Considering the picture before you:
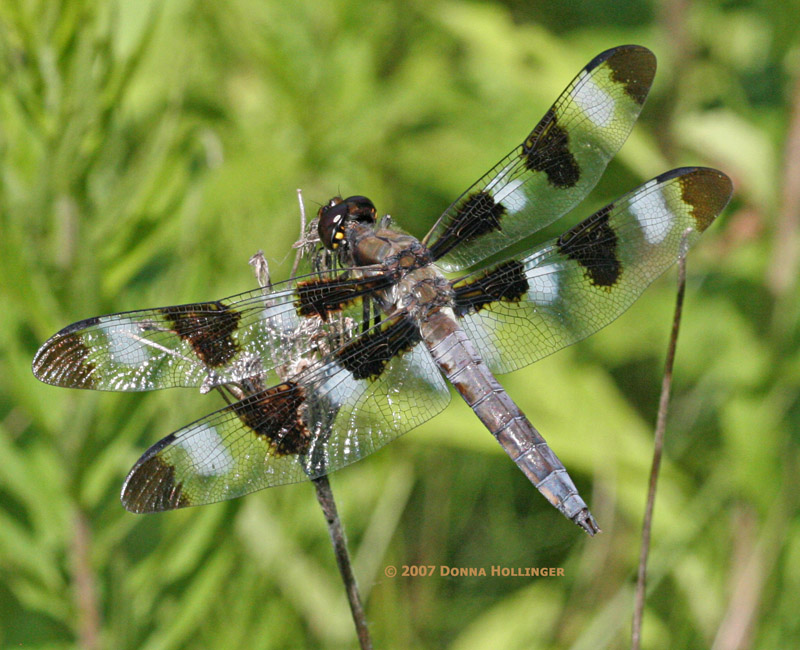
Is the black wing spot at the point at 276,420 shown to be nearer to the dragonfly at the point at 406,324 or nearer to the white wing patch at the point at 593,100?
the dragonfly at the point at 406,324

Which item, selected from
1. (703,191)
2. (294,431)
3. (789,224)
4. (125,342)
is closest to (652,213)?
(703,191)

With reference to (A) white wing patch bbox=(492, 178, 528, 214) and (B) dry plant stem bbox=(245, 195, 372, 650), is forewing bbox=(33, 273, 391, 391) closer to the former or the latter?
(B) dry plant stem bbox=(245, 195, 372, 650)

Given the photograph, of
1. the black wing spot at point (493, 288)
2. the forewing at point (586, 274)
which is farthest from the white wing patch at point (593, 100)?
the black wing spot at point (493, 288)

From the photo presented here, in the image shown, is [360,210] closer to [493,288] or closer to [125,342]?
[493,288]

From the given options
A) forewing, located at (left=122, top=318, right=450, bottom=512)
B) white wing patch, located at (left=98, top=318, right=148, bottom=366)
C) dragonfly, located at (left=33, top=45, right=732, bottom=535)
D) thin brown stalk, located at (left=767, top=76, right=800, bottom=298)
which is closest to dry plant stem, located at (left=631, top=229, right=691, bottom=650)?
dragonfly, located at (left=33, top=45, right=732, bottom=535)

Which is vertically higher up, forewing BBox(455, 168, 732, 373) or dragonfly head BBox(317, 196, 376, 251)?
dragonfly head BBox(317, 196, 376, 251)
